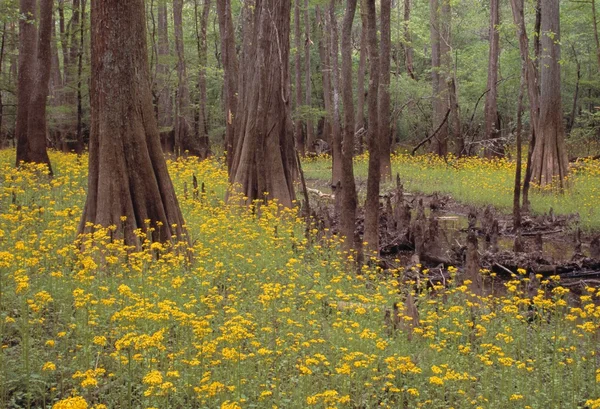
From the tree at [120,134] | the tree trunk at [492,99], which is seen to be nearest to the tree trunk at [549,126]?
the tree trunk at [492,99]

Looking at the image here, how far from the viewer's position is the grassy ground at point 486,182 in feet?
49.1

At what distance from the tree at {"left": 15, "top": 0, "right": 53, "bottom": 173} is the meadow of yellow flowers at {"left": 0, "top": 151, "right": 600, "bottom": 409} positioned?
5794 millimetres

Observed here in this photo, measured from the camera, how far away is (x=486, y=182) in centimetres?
1842

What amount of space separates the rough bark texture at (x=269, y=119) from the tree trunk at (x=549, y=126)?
747 cm

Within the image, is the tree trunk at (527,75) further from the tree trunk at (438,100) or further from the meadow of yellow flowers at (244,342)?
the tree trunk at (438,100)

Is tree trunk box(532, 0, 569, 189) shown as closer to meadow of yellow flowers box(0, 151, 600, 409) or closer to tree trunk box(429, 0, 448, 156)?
tree trunk box(429, 0, 448, 156)

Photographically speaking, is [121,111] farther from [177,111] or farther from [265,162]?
[177,111]

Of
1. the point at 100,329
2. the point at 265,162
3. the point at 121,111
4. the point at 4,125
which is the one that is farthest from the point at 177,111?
the point at 100,329

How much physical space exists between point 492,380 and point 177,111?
795 inches

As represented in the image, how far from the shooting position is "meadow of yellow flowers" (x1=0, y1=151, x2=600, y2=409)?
4586mm

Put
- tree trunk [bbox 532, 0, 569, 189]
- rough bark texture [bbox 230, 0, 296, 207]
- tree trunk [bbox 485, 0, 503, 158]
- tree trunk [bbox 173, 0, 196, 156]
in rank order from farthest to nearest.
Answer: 1. tree trunk [bbox 173, 0, 196, 156]
2. tree trunk [bbox 485, 0, 503, 158]
3. tree trunk [bbox 532, 0, 569, 189]
4. rough bark texture [bbox 230, 0, 296, 207]

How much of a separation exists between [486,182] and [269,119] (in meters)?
8.13

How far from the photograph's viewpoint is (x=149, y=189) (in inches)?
328

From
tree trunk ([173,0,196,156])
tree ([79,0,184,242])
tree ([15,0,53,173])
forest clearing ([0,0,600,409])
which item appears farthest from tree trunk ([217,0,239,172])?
tree ([79,0,184,242])
